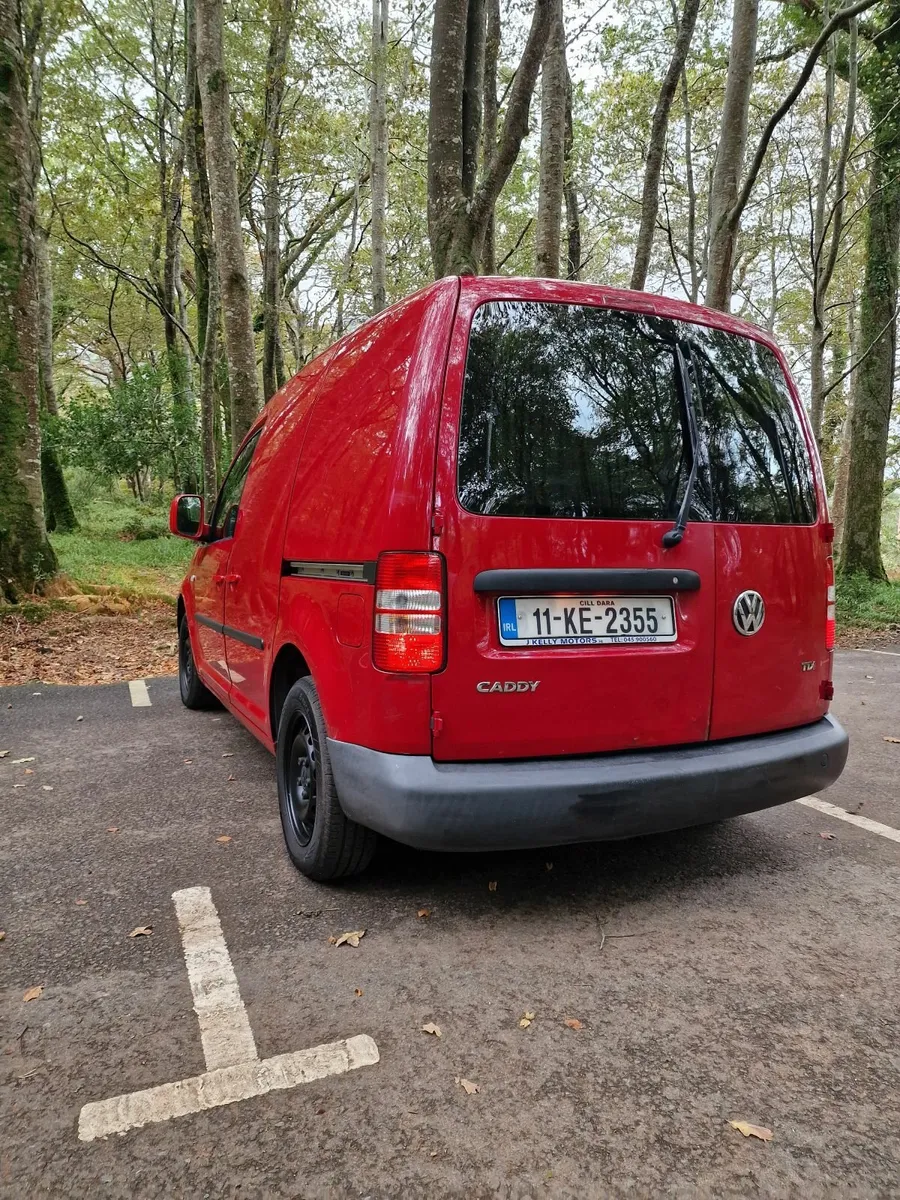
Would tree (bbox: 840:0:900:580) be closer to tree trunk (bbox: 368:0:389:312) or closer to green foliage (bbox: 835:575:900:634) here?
green foliage (bbox: 835:575:900:634)

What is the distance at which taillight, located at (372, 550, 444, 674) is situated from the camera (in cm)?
210

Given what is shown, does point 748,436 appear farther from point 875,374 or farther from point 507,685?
point 875,374

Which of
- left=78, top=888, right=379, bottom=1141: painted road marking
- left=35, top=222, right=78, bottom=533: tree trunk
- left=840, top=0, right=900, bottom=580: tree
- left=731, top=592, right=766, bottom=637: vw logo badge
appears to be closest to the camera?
left=78, top=888, right=379, bottom=1141: painted road marking

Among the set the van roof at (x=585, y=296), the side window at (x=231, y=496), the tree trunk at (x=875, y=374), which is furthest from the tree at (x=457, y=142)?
the tree trunk at (x=875, y=374)

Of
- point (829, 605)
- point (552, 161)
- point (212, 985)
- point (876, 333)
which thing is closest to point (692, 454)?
point (829, 605)

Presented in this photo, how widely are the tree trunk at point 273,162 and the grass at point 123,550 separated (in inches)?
152

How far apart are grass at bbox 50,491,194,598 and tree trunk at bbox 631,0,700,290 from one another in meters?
9.02

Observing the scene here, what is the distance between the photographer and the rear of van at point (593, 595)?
6.93 feet

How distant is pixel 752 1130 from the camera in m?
1.52

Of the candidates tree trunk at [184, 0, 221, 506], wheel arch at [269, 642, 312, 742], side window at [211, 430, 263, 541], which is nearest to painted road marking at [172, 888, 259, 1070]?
wheel arch at [269, 642, 312, 742]

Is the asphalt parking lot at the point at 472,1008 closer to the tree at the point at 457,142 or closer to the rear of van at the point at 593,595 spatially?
the rear of van at the point at 593,595

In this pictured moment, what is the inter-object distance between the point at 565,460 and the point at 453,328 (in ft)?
1.72

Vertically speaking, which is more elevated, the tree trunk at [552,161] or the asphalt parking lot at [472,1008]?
the tree trunk at [552,161]

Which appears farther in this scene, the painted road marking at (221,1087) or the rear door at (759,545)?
the rear door at (759,545)
